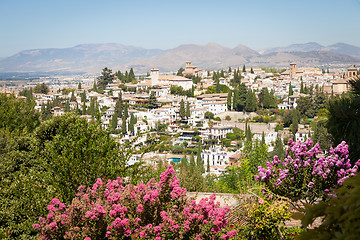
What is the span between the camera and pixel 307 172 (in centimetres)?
414

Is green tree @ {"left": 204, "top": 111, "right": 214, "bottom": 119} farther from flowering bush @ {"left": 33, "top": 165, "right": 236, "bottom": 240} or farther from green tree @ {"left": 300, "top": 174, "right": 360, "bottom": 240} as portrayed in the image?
green tree @ {"left": 300, "top": 174, "right": 360, "bottom": 240}

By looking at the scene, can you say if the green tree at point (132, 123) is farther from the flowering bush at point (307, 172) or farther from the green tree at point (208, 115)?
the flowering bush at point (307, 172)

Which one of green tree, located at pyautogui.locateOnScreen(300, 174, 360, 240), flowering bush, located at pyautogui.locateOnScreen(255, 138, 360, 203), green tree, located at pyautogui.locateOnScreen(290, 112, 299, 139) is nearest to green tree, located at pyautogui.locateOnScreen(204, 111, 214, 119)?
green tree, located at pyautogui.locateOnScreen(290, 112, 299, 139)

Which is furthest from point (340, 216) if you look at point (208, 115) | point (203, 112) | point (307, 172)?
point (203, 112)

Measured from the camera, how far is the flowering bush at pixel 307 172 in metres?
3.96

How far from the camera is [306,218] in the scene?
206 cm

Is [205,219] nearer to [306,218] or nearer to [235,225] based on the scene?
[235,225]

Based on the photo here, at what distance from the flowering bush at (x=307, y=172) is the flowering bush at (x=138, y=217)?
3.37 feet

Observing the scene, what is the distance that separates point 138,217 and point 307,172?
78.5 inches

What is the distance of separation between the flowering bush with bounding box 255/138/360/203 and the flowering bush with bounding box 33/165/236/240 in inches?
40.5

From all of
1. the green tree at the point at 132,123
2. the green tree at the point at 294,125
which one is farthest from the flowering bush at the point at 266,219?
the green tree at the point at 132,123

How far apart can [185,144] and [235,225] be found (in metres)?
34.5

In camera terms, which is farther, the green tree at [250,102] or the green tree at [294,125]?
the green tree at [250,102]

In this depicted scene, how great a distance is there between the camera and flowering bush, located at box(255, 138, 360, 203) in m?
3.96
